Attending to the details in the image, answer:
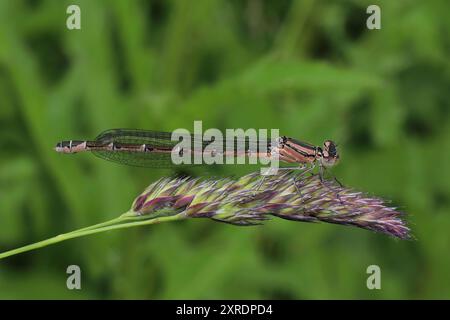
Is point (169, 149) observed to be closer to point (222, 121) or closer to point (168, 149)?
point (168, 149)

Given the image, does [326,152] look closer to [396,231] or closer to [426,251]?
[396,231]

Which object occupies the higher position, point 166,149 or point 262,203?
point 166,149

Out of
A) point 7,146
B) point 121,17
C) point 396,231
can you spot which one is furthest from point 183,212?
point 7,146

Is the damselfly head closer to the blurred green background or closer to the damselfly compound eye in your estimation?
the damselfly compound eye

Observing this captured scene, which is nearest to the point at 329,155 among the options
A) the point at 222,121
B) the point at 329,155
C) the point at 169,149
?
the point at 329,155

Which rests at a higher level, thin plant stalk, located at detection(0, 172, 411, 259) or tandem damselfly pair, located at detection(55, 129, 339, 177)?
tandem damselfly pair, located at detection(55, 129, 339, 177)

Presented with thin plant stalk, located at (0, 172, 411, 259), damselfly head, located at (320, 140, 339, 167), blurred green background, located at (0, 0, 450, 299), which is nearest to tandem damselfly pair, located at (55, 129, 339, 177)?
damselfly head, located at (320, 140, 339, 167)

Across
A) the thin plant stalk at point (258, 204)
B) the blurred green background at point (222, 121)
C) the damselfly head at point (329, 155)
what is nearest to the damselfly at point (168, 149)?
the damselfly head at point (329, 155)

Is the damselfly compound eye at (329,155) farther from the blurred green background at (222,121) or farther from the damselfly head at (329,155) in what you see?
the blurred green background at (222,121)
